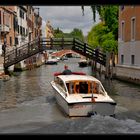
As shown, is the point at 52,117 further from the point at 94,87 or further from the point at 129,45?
the point at 129,45

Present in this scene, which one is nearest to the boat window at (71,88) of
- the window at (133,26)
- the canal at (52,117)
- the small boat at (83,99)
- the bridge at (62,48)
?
the small boat at (83,99)

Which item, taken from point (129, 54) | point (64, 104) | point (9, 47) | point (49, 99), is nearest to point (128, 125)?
point (64, 104)

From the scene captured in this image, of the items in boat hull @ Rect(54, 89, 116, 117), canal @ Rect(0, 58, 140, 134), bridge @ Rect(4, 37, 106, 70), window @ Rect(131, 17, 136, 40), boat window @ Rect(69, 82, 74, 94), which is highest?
window @ Rect(131, 17, 136, 40)

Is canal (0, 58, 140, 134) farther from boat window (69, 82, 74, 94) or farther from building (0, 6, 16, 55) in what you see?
building (0, 6, 16, 55)

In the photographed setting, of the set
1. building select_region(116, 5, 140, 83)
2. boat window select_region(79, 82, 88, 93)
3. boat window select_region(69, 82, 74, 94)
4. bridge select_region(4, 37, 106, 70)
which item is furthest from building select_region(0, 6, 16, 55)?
boat window select_region(69, 82, 74, 94)

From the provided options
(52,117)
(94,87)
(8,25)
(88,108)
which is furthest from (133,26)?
(8,25)

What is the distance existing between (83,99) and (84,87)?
2181 mm

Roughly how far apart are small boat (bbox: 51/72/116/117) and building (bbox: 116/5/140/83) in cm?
888

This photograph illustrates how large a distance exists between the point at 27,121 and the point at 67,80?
9.04 ft

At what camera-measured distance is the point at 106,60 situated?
3108cm

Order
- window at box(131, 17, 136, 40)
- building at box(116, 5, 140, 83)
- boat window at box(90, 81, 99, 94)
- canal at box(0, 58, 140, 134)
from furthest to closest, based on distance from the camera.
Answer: window at box(131, 17, 136, 40), building at box(116, 5, 140, 83), boat window at box(90, 81, 99, 94), canal at box(0, 58, 140, 134)

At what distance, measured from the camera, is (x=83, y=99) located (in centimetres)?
1335

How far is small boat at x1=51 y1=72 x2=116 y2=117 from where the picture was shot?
13.2m

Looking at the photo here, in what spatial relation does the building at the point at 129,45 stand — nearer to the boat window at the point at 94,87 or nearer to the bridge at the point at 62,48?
the bridge at the point at 62,48
